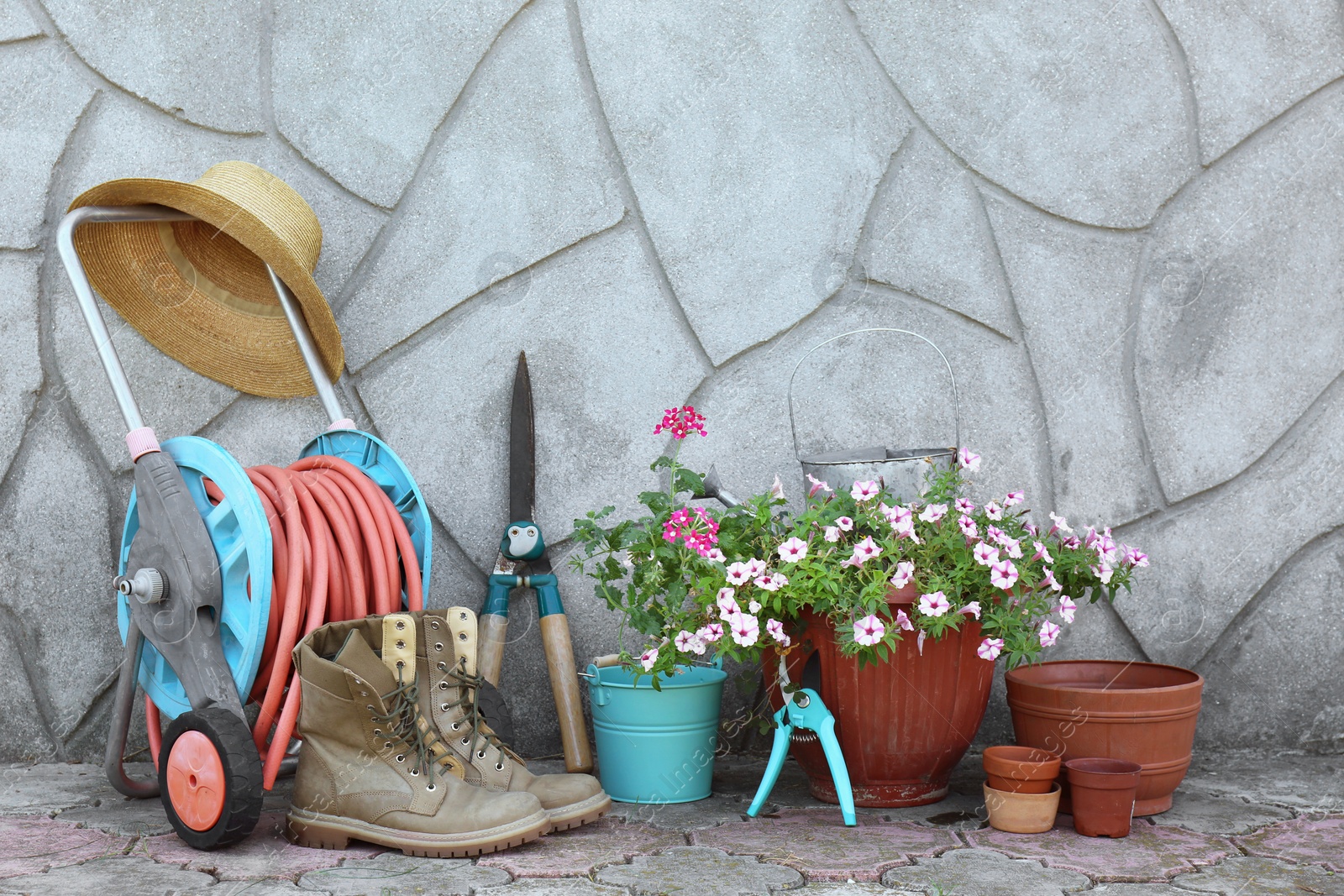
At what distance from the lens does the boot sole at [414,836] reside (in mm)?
1846

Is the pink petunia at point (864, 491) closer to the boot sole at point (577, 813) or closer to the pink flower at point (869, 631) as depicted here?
the pink flower at point (869, 631)

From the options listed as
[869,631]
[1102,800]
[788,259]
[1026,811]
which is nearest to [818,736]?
[869,631]

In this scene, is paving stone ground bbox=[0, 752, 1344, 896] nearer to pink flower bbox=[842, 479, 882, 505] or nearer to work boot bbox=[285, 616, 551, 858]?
work boot bbox=[285, 616, 551, 858]

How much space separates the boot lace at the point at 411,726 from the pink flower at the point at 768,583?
0.65 metres

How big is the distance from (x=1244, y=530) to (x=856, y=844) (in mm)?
1373

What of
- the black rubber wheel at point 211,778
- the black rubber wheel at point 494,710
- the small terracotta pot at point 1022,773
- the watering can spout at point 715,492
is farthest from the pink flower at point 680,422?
the black rubber wheel at point 211,778

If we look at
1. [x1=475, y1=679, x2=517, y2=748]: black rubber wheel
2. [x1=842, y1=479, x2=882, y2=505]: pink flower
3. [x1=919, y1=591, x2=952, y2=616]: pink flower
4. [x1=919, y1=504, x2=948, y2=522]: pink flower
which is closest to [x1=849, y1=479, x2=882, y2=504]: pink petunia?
[x1=842, y1=479, x2=882, y2=505]: pink flower

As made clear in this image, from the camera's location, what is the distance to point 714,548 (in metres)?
2.02

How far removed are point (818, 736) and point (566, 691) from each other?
0.61 m

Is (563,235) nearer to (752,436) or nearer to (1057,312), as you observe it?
(752,436)

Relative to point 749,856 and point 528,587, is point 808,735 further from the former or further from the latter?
point 528,587

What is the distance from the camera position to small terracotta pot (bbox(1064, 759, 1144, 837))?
6.38ft

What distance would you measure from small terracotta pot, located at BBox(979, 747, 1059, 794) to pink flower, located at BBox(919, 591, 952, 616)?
324 mm

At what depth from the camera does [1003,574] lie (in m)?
1.99
